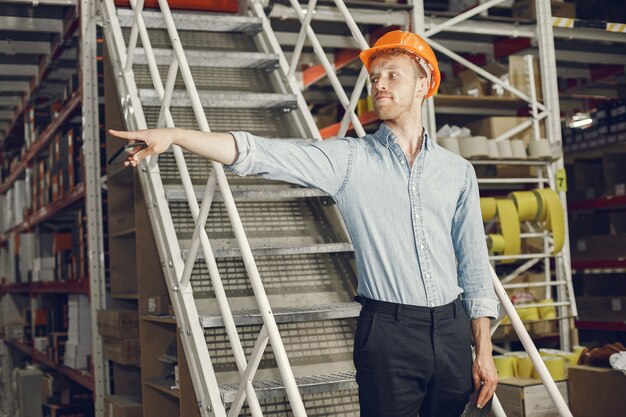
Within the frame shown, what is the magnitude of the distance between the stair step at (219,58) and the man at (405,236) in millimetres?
1760

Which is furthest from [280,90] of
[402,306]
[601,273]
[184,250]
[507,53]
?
[601,273]

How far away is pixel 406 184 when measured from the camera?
2.22 metres

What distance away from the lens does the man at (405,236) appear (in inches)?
82.4

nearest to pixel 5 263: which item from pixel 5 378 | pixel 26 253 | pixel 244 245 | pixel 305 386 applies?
pixel 5 378

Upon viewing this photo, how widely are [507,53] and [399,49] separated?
4406 mm

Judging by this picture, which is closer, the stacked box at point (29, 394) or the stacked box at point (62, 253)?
the stacked box at point (62, 253)

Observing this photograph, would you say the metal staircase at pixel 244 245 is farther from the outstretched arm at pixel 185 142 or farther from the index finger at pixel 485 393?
the outstretched arm at pixel 185 142

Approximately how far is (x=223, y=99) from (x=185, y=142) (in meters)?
1.79

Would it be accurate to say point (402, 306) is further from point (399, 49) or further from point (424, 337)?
point (399, 49)

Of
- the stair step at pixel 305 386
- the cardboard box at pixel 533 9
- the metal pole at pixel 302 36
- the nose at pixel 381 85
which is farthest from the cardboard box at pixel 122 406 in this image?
the cardboard box at pixel 533 9

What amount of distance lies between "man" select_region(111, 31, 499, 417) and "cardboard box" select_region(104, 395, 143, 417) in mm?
2316

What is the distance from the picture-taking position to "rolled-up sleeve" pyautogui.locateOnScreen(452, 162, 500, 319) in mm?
2314

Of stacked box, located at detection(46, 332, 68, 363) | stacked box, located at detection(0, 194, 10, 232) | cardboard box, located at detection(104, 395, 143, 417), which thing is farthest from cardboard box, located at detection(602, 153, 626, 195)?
stacked box, located at detection(0, 194, 10, 232)

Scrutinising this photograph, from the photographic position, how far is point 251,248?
3273 mm
